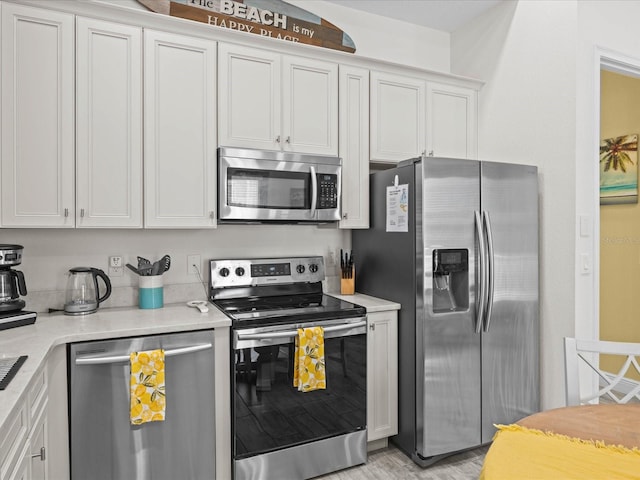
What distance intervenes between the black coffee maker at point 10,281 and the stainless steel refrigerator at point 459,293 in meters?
1.96

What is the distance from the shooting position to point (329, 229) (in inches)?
122

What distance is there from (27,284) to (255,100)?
160cm

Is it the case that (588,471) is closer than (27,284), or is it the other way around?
(588,471)

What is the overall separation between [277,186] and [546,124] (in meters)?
1.78

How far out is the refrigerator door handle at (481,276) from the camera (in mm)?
2566

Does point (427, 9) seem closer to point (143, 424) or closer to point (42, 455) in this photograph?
point (143, 424)

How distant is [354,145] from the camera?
2.84 m

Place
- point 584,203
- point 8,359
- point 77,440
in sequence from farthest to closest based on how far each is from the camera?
point 584,203 < point 77,440 < point 8,359

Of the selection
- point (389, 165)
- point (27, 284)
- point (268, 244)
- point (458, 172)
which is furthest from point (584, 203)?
point (27, 284)

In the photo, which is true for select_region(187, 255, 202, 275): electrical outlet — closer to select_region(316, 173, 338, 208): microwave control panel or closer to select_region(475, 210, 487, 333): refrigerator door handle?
select_region(316, 173, 338, 208): microwave control panel

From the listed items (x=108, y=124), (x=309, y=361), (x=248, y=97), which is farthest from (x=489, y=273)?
(x=108, y=124)

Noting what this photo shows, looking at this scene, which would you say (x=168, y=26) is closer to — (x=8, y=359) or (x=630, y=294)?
(x=8, y=359)

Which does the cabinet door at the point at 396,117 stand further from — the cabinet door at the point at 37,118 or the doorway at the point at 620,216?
the cabinet door at the point at 37,118

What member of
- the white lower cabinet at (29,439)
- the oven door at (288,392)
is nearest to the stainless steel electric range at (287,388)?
the oven door at (288,392)
